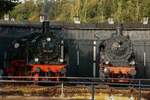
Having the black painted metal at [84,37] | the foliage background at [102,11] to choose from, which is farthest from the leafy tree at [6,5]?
the foliage background at [102,11]

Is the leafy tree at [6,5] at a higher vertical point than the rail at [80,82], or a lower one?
higher

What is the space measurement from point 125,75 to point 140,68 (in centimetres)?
702

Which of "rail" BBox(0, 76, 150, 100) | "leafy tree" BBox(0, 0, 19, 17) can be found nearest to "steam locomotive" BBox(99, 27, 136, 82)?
"rail" BBox(0, 76, 150, 100)

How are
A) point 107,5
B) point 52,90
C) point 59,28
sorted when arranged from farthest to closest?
point 107,5, point 59,28, point 52,90

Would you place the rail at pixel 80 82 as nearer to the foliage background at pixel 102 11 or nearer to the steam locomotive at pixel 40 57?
the steam locomotive at pixel 40 57

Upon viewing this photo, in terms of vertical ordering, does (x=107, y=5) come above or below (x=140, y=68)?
above

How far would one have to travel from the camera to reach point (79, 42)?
110 feet

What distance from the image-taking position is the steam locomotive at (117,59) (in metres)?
26.8

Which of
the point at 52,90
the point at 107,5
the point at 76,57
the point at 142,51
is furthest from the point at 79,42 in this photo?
the point at 107,5

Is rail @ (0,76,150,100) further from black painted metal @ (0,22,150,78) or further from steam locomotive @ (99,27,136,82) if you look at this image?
black painted metal @ (0,22,150,78)

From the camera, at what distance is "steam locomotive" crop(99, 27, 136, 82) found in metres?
26.8

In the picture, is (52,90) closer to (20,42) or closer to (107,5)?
(20,42)

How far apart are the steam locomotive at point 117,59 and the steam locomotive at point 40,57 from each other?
106 inches

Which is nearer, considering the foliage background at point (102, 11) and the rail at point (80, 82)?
A: the rail at point (80, 82)
